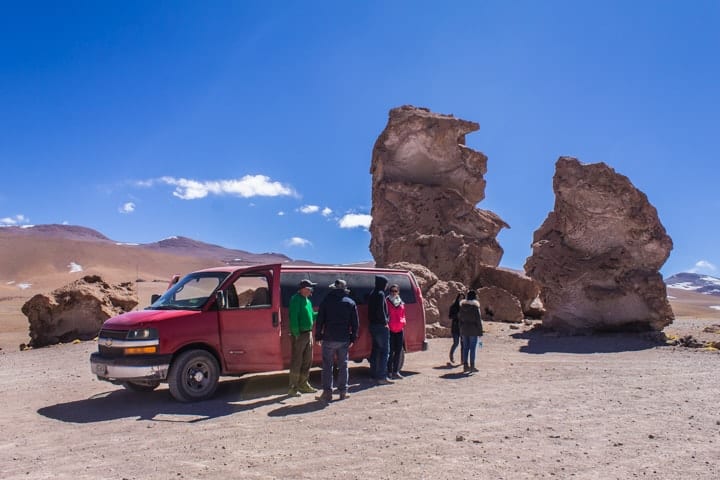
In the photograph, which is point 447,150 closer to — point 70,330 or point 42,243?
point 70,330

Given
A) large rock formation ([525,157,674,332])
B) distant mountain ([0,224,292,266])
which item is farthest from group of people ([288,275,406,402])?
distant mountain ([0,224,292,266])

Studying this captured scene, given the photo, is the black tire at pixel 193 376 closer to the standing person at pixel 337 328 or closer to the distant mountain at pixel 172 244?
the standing person at pixel 337 328

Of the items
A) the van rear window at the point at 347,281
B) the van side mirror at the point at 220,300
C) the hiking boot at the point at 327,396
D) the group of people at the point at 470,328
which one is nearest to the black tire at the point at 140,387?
the van side mirror at the point at 220,300

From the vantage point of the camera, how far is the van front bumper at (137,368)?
768cm

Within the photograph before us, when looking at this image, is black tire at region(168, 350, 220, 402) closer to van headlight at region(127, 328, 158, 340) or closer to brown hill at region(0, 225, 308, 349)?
van headlight at region(127, 328, 158, 340)

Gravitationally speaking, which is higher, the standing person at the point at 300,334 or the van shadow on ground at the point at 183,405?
the standing person at the point at 300,334

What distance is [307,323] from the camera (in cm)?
817

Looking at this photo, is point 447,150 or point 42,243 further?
point 42,243

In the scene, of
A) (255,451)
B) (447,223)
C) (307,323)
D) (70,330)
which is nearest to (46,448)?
(255,451)

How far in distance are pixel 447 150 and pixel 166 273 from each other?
283 feet

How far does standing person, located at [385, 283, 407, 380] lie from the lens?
9602 mm

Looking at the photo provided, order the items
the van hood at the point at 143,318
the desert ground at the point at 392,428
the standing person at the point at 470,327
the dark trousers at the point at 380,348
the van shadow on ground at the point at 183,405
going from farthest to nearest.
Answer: the standing person at the point at 470,327
the dark trousers at the point at 380,348
the van hood at the point at 143,318
the van shadow on ground at the point at 183,405
the desert ground at the point at 392,428

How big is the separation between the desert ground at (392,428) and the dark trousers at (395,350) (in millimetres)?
363

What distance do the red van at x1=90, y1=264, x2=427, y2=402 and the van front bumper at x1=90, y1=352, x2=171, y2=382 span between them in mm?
14
